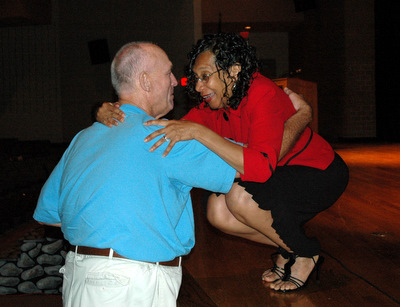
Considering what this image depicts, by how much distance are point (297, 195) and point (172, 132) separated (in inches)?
38.1

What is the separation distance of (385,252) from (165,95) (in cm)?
175

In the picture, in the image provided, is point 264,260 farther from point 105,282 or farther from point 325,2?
point 325,2

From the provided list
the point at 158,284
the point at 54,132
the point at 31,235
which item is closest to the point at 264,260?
the point at 158,284

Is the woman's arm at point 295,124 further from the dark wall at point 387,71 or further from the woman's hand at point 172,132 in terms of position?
the dark wall at point 387,71

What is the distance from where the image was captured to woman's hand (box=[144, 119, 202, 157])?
1091mm

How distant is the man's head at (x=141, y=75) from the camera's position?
121 centimetres

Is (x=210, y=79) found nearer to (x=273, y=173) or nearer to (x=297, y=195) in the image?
(x=273, y=173)

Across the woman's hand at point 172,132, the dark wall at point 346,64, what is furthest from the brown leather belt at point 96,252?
the dark wall at point 346,64

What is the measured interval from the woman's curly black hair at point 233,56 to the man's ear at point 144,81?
0.68 m

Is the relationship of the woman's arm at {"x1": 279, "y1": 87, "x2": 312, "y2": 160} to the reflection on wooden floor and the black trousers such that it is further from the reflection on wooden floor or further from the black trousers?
the reflection on wooden floor

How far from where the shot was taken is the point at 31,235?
3.45m

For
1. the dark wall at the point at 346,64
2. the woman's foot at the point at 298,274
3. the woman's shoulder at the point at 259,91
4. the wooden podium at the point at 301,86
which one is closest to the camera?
the woman's shoulder at the point at 259,91

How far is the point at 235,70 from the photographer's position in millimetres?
1872

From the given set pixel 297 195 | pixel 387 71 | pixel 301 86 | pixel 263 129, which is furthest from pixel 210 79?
pixel 387 71
